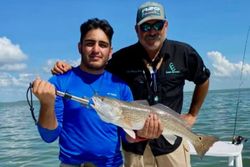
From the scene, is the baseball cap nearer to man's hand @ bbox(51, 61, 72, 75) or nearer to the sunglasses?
the sunglasses

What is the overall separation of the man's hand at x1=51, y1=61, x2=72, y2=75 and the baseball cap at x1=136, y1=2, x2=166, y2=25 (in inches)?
41.8

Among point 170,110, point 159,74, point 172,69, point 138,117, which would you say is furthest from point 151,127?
point 172,69

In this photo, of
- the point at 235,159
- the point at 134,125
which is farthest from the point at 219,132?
the point at 134,125

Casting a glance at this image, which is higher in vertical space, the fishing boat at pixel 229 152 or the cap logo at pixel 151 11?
the cap logo at pixel 151 11

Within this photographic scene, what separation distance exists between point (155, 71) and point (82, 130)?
1436 mm

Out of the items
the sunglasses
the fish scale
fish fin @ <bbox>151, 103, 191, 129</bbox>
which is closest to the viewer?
the fish scale

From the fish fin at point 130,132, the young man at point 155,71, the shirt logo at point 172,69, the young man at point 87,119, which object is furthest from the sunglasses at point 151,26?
the fish fin at point 130,132

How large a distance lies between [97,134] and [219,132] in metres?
15.0

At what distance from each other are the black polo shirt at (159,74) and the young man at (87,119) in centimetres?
75

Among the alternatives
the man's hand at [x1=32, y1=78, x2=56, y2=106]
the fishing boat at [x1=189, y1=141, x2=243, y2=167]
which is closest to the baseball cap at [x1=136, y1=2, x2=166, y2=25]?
the man's hand at [x1=32, y1=78, x2=56, y2=106]

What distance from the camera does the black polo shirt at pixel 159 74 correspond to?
504 centimetres

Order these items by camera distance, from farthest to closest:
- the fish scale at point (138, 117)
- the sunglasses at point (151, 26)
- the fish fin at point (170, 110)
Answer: the sunglasses at point (151, 26) → the fish fin at point (170, 110) → the fish scale at point (138, 117)

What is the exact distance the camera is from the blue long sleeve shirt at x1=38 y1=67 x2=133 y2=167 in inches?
157

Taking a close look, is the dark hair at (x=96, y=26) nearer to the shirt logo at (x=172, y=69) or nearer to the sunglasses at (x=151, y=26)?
the sunglasses at (x=151, y=26)
